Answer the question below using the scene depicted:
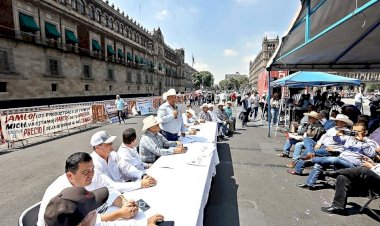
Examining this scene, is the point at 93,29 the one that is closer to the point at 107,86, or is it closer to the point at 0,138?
the point at 107,86

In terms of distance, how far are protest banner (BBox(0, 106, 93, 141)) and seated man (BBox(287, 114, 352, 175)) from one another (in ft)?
31.4

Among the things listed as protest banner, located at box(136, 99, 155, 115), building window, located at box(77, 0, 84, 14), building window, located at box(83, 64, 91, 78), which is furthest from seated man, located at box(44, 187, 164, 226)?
building window, located at box(77, 0, 84, 14)

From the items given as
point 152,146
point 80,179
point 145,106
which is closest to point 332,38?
point 152,146

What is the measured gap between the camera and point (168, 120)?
4.76 metres

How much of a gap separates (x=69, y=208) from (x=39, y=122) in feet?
30.6

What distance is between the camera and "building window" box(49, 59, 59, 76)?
814 inches

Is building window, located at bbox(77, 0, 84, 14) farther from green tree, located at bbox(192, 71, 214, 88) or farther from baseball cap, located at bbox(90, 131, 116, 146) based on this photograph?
green tree, located at bbox(192, 71, 214, 88)

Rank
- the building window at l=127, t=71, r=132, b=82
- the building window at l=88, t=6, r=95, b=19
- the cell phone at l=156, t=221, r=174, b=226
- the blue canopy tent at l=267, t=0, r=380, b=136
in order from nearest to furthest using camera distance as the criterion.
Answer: the cell phone at l=156, t=221, r=174, b=226, the blue canopy tent at l=267, t=0, r=380, b=136, the building window at l=88, t=6, r=95, b=19, the building window at l=127, t=71, r=132, b=82

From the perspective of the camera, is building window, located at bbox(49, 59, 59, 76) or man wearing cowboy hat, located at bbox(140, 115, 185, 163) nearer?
man wearing cowboy hat, located at bbox(140, 115, 185, 163)

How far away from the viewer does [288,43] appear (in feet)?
20.2

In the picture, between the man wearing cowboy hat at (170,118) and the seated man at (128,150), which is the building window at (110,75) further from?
the seated man at (128,150)

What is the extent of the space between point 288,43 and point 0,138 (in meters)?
10.5

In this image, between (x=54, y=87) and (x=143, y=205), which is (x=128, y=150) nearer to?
(x=143, y=205)

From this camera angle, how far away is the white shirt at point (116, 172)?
252cm
